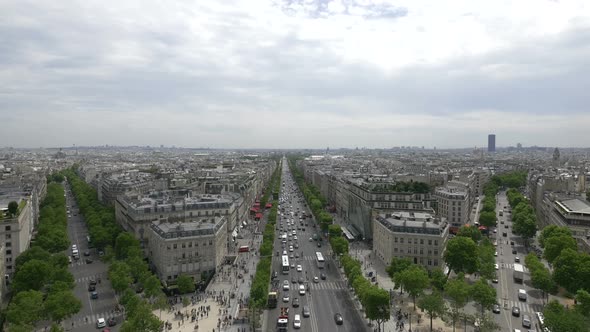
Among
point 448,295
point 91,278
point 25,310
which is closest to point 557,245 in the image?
point 448,295

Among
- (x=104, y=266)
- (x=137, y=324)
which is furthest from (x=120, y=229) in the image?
(x=137, y=324)

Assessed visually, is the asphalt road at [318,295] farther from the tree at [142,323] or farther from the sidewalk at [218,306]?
the tree at [142,323]

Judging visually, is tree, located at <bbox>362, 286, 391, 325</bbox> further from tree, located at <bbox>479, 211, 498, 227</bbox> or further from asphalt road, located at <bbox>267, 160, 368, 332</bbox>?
tree, located at <bbox>479, 211, 498, 227</bbox>

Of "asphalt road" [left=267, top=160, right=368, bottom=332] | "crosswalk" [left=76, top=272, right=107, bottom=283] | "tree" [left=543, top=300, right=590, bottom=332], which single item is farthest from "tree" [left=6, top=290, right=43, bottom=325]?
"tree" [left=543, top=300, right=590, bottom=332]

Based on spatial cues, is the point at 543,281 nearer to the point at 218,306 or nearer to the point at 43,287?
the point at 218,306

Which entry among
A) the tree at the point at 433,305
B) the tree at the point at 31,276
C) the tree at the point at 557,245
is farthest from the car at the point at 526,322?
the tree at the point at 31,276
